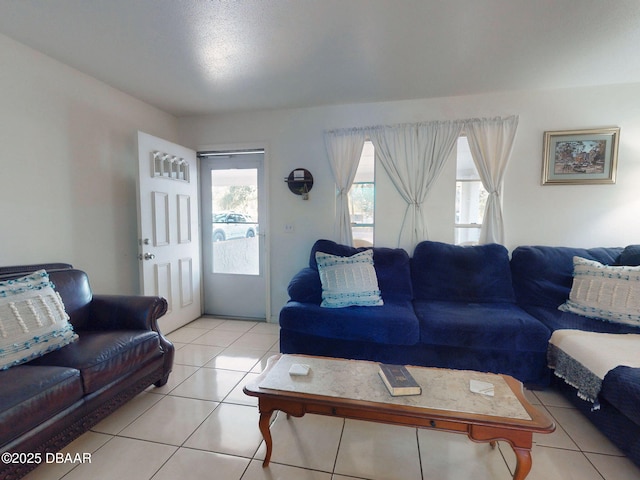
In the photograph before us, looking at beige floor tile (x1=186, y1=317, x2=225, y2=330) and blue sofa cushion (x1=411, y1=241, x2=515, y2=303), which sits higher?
blue sofa cushion (x1=411, y1=241, x2=515, y2=303)

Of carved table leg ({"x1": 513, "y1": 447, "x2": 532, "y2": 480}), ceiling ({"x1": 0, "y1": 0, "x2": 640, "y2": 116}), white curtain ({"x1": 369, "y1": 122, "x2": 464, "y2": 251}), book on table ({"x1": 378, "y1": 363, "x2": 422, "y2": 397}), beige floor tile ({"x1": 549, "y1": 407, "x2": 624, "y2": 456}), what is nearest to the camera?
carved table leg ({"x1": 513, "y1": 447, "x2": 532, "y2": 480})

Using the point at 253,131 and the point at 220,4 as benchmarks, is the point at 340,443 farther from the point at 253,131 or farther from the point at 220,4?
the point at 253,131

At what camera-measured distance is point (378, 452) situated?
5.10 feet

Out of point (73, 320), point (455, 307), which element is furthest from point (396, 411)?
point (73, 320)

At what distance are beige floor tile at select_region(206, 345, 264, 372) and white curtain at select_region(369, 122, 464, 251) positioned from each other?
1777 mm

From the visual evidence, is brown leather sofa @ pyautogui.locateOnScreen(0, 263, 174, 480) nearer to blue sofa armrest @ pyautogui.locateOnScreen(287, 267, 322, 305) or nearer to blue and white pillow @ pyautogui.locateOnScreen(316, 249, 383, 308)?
blue sofa armrest @ pyautogui.locateOnScreen(287, 267, 322, 305)

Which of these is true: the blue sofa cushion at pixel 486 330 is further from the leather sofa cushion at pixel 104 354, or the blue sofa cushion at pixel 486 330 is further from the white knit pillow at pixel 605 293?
the leather sofa cushion at pixel 104 354

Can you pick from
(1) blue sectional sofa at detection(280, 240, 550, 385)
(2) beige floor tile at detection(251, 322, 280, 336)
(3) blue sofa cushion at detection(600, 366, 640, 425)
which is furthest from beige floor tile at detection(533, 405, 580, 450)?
(2) beige floor tile at detection(251, 322, 280, 336)

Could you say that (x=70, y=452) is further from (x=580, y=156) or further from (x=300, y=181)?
(x=580, y=156)

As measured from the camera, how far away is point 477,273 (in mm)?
2664

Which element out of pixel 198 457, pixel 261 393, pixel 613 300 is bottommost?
pixel 198 457

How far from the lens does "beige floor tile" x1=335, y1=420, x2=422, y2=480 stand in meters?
1.43

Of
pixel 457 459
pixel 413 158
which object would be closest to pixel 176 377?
pixel 457 459

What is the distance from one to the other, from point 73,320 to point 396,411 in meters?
2.12
